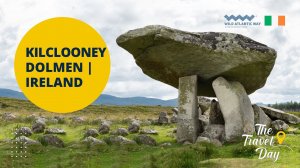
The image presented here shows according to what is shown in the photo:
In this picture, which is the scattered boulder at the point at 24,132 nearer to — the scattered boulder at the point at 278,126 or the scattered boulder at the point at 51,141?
the scattered boulder at the point at 51,141

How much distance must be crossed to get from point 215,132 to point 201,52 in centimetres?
334

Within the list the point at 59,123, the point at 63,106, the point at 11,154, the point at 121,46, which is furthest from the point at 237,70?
the point at 59,123

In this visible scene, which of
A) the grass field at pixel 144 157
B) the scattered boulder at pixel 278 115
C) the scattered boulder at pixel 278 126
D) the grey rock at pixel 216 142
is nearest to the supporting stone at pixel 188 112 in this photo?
the grey rock at pixel 216 142

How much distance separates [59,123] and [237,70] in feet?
41.2

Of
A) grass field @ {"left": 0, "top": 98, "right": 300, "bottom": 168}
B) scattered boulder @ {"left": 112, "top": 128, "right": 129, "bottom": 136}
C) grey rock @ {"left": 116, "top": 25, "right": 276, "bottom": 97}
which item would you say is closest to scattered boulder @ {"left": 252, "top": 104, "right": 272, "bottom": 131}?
grey rock @ {"left": 116, "top": 25, "right": 276, "bottom": 97}

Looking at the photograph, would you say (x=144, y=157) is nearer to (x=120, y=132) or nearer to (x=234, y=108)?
(x=234, y=108)

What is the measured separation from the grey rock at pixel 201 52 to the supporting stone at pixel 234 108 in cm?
49

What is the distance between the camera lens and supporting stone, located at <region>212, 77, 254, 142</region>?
1817 cm

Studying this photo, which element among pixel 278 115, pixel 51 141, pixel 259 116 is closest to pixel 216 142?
pixel 259 116

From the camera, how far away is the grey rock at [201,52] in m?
17.7

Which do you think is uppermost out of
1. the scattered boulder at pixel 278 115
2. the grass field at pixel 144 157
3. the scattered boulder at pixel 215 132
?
the scattered boulder at pixel 278 115

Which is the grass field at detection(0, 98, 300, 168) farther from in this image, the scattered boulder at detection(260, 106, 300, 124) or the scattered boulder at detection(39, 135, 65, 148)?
the scattered boulder at detection(260, 106, 300, 124)

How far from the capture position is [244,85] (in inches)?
789

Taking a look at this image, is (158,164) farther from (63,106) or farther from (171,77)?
(171,77)
